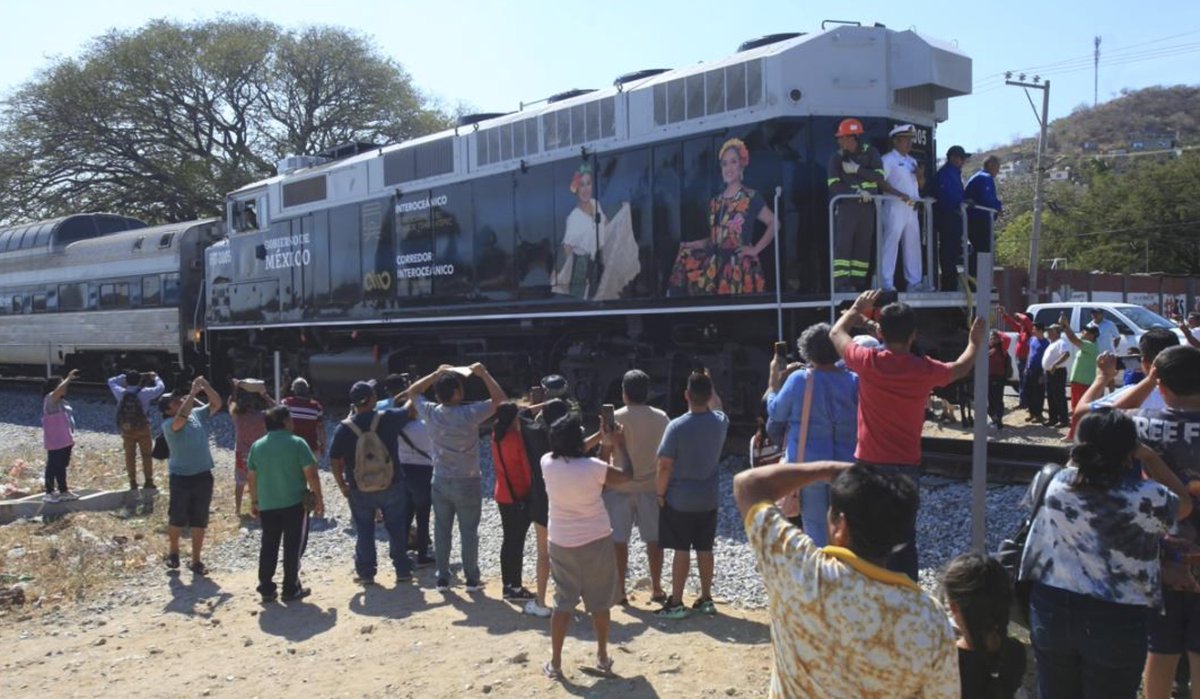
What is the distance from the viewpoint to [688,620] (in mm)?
6516

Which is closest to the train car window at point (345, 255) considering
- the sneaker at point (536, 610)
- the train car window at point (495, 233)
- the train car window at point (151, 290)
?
the train car window at point (495, 233)

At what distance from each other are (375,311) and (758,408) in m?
7.34

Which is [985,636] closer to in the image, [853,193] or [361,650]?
[361,650]

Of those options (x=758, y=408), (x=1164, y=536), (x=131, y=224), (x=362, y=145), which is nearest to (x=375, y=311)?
(x=362, y=145)

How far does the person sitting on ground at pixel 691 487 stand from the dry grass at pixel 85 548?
483 centimetres

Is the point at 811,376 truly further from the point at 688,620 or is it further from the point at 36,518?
the point at 36,518

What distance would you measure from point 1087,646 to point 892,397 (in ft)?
5.17

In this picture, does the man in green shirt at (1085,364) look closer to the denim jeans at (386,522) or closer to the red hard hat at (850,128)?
the red hard hat at (850,128)

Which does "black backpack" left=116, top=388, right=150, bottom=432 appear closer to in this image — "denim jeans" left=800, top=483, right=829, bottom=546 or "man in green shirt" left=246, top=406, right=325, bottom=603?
"man in green shirt" left=246, top=406, right=325, bottom=603

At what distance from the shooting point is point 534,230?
13.1 metres

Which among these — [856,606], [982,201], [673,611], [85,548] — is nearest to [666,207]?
[982,201]

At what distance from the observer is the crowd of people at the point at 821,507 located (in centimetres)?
277

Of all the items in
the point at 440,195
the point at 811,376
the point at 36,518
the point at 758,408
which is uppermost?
the point at 440,195

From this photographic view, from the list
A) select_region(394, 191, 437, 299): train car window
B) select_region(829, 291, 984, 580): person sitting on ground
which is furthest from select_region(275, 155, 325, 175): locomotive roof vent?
select_region(829, 291, 984, 580): person sitting on ground
